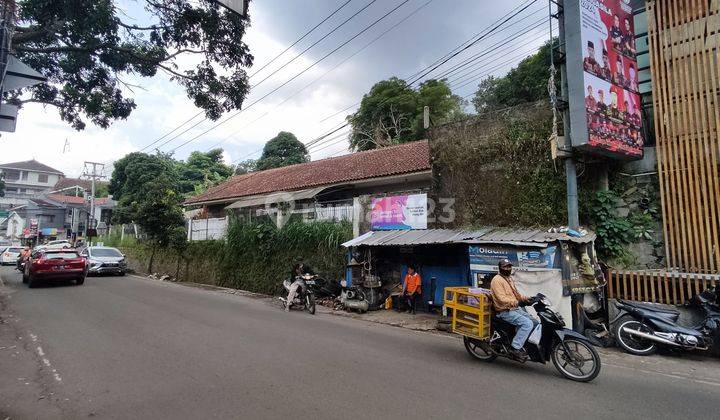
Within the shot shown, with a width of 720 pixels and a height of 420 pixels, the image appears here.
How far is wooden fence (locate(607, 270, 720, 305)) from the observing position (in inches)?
290

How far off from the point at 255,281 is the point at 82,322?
755 centimetres

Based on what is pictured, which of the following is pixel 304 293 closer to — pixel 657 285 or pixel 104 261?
pixel 657 285

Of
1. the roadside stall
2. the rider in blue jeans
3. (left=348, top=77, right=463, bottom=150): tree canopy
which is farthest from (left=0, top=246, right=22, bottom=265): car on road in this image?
the rider in blue jeans

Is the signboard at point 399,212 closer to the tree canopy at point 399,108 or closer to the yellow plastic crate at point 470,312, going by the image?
the yellow plastic crate at point 470,312

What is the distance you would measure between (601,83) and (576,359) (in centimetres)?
637

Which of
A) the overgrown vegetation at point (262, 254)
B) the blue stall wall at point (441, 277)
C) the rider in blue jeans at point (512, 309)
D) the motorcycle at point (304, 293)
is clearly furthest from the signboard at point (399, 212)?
the rider in blue jeans at point (512, 309)

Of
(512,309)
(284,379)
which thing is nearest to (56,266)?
(284,379)

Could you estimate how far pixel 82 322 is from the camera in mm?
8492

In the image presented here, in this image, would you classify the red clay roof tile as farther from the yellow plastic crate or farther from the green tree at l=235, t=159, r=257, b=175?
the green tree at l=235, t=159, r=257, b=175

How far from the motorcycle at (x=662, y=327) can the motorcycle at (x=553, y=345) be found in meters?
2.41

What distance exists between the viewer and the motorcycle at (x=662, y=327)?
6.50 metres

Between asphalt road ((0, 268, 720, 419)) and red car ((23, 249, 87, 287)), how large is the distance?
24.0 feet

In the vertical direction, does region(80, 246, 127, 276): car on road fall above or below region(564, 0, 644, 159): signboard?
below

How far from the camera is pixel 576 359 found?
17.1 ft
